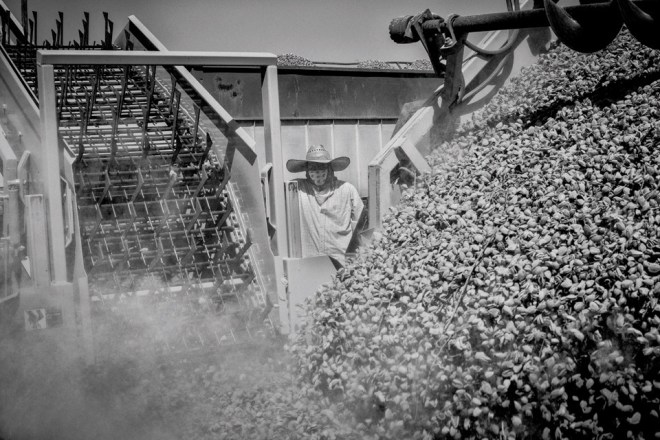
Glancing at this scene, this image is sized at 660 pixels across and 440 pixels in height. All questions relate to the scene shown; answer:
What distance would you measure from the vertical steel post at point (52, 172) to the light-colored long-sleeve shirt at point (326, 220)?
1.95m

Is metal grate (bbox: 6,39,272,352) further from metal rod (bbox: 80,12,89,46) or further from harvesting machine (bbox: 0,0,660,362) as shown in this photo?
metal rod (bbox: 80,12,89,46)

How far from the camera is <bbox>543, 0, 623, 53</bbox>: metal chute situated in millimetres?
3471

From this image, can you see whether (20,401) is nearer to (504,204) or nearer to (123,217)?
(123,217)

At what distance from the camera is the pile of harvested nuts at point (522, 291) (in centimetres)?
247

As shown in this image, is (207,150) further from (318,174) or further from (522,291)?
(522,291)

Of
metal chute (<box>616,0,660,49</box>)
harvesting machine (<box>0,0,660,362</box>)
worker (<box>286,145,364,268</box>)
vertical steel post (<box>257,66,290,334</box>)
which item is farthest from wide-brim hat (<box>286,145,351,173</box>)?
metal chute (<box>616,0,660,49</box>)

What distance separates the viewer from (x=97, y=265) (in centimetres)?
447

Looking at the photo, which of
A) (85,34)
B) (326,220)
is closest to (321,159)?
(326,220)

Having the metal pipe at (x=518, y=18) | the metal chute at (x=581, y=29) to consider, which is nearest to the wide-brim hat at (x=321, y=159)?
the metal pipe at (x=518, y=18)

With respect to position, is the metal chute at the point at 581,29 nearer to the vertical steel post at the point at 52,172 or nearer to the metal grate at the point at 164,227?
the metal grate at the point at 164,227

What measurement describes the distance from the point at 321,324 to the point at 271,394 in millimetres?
487

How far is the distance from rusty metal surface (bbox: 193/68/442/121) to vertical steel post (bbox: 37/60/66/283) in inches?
137

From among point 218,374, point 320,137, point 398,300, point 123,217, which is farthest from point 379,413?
point 320,137

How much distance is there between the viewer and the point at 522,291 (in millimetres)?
2783
